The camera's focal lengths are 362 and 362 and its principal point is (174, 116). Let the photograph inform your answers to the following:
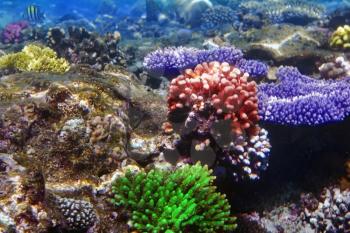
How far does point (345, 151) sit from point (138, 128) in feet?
11.2

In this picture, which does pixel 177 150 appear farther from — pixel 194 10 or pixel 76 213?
pixel 194 10

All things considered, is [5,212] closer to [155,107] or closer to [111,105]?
[111,105]

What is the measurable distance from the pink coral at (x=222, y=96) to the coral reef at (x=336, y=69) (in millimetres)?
3349

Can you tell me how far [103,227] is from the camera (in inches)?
145

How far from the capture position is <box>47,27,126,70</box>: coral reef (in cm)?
1007

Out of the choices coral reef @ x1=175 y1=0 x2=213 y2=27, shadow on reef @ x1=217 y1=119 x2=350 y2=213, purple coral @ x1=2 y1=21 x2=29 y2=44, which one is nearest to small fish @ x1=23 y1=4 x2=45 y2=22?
purple coral @ x1=2 y1=21 x2=29 y2=44

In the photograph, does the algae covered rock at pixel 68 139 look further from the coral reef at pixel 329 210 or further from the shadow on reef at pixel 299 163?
the coral reef at pixel 329 210

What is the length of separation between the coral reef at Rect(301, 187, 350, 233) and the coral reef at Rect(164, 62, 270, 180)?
1.16 m

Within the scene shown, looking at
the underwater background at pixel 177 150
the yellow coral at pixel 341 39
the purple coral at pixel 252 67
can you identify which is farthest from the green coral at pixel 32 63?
the yellow coral at pixel 341 39

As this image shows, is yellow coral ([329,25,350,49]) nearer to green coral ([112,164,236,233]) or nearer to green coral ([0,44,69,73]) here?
green coral ([112,164,236,233])

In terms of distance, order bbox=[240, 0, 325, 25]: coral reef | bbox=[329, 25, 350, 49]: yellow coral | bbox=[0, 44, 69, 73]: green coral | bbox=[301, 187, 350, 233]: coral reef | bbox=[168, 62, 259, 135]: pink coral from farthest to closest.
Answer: bbox=[240, 0, 325, 25]: coral reef → bbox=[329, 25, 350, 49]: yellow coral → bbox=[0, 44, 69, 73]: green coral → bbox=[301, 187, 350, 233]: coral reef → bbox=[168, 62, 259, 135]: pink coral

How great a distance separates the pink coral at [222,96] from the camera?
465cm

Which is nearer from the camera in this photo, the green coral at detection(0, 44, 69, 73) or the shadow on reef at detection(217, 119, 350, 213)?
the shadow on reef at detection(217, 119, 350, 213)

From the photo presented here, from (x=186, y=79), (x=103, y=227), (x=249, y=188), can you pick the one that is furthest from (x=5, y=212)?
(x=249, y=188)
